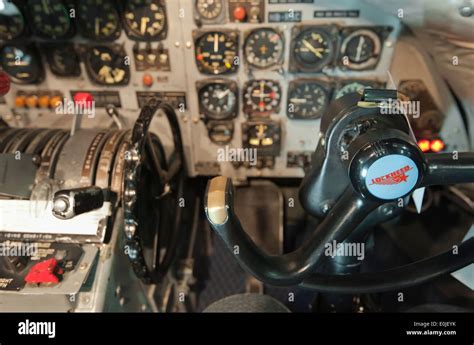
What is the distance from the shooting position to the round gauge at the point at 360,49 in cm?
179

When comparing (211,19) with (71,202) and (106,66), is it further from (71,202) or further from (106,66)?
(71,202)

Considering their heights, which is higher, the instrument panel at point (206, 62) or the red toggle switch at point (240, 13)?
the red toggle switch at point (240, 13)

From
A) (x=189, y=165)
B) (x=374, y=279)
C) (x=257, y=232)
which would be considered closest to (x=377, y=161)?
(x=374, y=279)

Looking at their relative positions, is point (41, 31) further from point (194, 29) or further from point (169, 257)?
point (169, 257)

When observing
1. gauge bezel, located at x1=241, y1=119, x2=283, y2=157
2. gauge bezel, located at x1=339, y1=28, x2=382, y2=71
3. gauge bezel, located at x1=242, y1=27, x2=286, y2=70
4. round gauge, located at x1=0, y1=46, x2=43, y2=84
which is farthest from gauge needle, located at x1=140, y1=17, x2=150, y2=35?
gauge bezel, located at x1=339, y1=28, x2=382, y2=71

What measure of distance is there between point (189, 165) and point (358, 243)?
1403 millimetres

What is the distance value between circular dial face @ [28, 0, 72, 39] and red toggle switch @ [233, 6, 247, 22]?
32.0 inches

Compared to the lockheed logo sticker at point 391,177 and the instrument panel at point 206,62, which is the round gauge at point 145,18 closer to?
the instrument panel at point 206,62

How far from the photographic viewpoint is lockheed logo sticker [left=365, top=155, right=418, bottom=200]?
64 centimetres

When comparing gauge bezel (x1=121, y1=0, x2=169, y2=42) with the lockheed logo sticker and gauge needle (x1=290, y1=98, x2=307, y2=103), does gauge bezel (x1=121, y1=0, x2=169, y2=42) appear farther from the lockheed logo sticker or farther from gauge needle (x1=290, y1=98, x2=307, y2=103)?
the lockheed logo sticker

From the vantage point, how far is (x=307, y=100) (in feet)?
6.49

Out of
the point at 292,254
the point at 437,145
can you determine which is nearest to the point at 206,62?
the point at 437,145

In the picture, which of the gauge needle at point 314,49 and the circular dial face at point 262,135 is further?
the circular dial face at point 262,135

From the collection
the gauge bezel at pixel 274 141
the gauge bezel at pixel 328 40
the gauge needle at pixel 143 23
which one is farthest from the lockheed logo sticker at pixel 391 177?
the gauge needle at pixel 143 23
